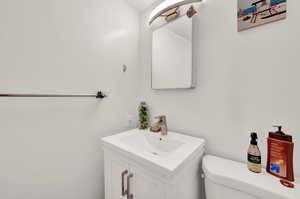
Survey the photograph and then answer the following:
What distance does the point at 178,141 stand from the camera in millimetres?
883

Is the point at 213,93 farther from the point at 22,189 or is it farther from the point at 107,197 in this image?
the point at 22,189

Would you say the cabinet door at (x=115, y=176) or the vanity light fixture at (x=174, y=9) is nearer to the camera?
the cabinet door at (x=115, y=176)

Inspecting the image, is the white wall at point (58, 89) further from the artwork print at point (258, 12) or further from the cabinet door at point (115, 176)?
the artwork print at point (258, 12)

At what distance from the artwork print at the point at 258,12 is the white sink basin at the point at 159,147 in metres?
0.80

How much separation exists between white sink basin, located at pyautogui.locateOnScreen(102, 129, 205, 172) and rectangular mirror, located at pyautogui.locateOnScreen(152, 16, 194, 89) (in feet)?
1.38

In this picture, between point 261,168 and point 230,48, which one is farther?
point 230,48

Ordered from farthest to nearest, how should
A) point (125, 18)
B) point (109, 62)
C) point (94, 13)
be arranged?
point (125, 18) < point (109, 62) < point (94, 13)

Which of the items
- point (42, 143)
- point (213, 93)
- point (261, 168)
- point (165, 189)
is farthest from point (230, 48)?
point (42, 143)

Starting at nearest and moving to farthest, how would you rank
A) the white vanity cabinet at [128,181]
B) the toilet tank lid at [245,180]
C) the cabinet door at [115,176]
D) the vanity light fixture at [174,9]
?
the toilet tank lid at [245,180] < the white vanity cabinet at [128,181] < the cabinet door at [115,176] < the vanity light fixture at [174,9]

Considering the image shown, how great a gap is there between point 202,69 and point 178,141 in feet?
1.86

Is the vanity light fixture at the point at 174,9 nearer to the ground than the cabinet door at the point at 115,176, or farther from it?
farther from it

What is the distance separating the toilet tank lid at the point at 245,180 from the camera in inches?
19.6

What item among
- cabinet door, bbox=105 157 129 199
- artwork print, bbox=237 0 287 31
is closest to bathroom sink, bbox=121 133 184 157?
cabinet door, bbox=105 157 129 199

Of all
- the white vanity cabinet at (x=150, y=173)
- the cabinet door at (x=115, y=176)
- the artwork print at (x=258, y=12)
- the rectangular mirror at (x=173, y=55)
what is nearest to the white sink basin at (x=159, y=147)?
the white vanity cabinet at (x=150, y=173)
